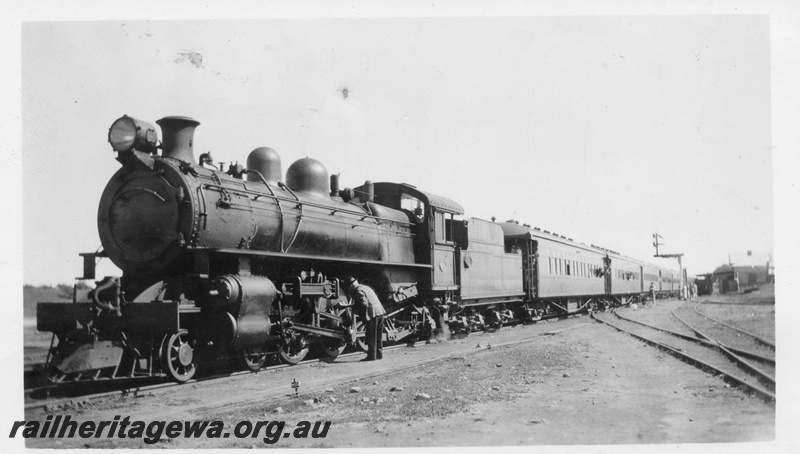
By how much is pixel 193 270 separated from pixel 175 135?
6.82ft

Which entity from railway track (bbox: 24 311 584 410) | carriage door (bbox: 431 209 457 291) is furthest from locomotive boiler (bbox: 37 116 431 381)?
carriage door (bbox: 431 209 457 291)

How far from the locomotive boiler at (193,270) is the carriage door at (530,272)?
33.6ft

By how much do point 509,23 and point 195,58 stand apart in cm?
437

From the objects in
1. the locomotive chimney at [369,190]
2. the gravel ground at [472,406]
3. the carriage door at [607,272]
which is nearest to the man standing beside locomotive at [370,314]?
the gravel ground at [472,406]

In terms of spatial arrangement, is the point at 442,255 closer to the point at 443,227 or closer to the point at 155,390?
the point at 443,227

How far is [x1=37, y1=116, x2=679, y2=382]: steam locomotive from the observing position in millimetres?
7562

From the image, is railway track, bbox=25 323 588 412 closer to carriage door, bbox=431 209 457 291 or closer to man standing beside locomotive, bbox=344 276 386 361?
man standing beside locomotive, bbox=344 276 386 361

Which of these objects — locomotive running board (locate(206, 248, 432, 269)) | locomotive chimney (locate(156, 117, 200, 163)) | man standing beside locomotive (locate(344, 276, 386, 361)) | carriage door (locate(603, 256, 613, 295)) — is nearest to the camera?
locomotive running board (locate(206, 248, 432, 269))

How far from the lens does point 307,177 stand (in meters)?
11.4

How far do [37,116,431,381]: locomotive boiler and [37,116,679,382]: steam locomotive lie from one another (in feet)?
0.06

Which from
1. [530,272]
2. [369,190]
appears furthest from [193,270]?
[530,272]

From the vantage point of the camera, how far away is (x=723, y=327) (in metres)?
15.6

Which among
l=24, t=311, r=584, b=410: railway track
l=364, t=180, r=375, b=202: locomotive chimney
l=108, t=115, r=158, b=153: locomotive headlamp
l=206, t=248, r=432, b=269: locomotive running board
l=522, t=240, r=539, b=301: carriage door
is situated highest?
l=108, t=115, r=158, b=153: locomotive headlamp

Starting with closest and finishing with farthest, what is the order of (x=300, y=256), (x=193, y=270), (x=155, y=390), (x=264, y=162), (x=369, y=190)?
(x=155, y=390) < (x=193, y=270) < (x=300, y=256) < (x=264, y=162) < (x=369, y=190)
